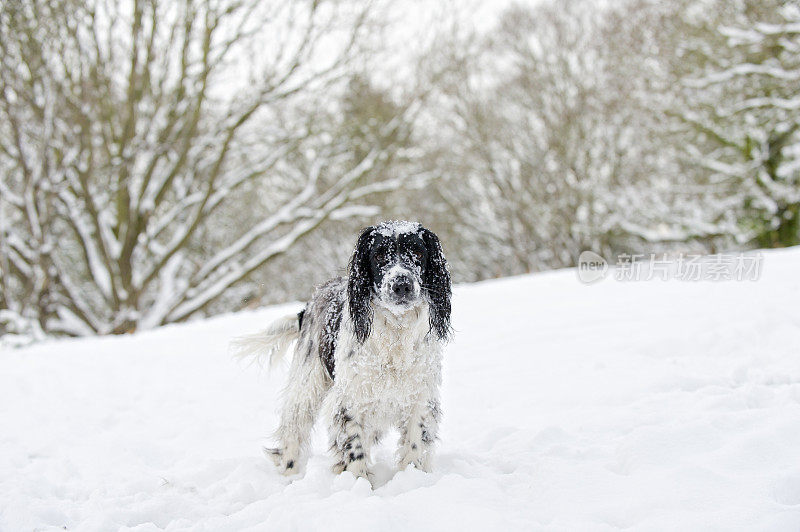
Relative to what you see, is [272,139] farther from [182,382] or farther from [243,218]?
[243,218]

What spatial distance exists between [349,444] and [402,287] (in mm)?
871

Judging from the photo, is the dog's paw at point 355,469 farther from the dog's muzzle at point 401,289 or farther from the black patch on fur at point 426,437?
the dog's muzzle at point 401,289

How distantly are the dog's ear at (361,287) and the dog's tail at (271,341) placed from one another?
100 centimetres

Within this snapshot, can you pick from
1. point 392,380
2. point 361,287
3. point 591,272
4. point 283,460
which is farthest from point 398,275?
point 591,272

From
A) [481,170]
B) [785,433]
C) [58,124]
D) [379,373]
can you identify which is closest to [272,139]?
[58,124]

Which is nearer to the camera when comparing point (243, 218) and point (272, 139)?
point (272, 139)

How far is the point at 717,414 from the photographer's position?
11.0 ft

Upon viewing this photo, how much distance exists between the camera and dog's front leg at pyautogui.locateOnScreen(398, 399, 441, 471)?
122 inches

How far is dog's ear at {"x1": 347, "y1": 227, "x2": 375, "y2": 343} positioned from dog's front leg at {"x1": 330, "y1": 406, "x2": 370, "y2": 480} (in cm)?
44

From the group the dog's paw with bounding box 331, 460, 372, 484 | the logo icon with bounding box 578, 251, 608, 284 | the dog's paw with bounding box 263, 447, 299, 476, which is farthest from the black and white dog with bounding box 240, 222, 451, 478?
the logo icon with bounding box 578, 251, 608, 284

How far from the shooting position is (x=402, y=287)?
2.92 m

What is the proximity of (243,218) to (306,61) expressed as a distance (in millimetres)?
12078

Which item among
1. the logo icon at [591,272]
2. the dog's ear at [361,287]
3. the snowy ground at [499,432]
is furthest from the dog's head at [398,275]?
the logo icon at [591,272]

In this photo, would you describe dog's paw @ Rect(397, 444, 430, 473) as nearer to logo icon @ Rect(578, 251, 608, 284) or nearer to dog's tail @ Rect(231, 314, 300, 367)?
dog's tail @ Rect(231, 314, 300, 367)
